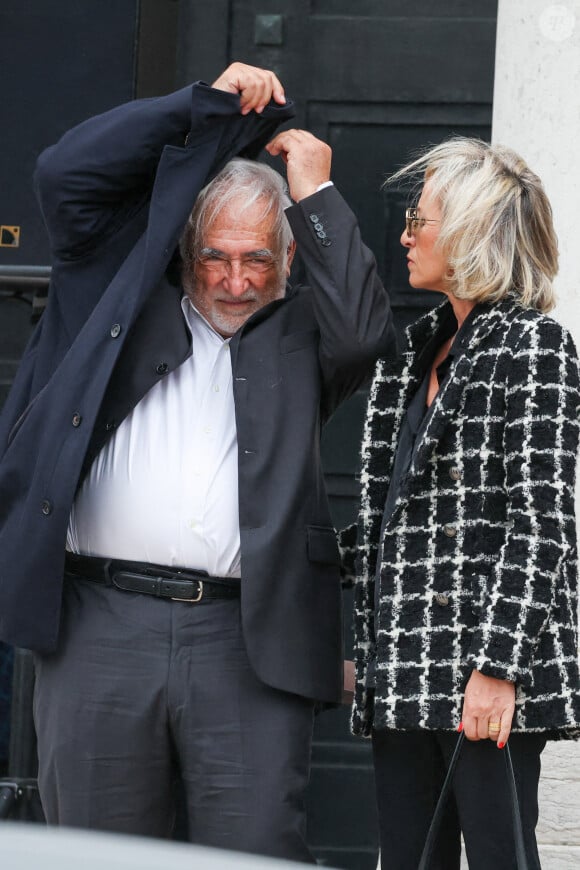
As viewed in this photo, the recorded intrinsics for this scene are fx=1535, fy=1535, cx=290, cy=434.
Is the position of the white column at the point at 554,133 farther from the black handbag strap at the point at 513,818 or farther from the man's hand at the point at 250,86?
the black handbag strap at the point at 513,818

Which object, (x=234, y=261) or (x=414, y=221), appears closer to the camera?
(x=414, y=221)

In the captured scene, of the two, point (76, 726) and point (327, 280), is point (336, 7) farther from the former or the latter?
point (76, 726)

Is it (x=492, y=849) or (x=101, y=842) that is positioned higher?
(x=101, y=842)

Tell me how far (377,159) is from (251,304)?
166cm

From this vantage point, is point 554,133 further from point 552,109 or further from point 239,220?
point 239,220

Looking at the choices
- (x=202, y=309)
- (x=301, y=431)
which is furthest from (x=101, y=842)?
(x=202, y=309)

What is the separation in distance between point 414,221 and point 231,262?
42 centimetres

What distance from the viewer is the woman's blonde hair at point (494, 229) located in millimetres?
3117

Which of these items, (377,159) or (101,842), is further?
(377,159)

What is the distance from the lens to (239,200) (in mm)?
3379

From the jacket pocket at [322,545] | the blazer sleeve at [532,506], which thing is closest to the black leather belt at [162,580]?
the jacket pocket at [322,545]

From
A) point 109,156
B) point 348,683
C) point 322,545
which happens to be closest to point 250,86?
point 109,156

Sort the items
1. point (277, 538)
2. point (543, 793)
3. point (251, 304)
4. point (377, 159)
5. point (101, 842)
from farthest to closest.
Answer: point (377, 159), point (543, 793), point (251, 304), point (277, 538), point (101, 842)

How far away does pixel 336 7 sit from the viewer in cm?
492
